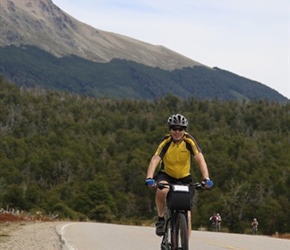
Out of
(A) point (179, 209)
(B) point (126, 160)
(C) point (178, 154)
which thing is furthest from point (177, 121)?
(B) point (126, 160)

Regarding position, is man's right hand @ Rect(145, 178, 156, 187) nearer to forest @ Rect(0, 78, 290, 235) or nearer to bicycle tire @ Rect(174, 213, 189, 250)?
bicycle tire @ Rect(174, 213, 189, 250)

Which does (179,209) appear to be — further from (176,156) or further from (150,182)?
(176,156)

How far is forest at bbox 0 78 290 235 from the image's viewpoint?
304ft

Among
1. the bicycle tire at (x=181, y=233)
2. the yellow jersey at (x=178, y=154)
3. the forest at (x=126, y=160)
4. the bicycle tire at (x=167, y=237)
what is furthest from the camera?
the forest at (x=126, y=160)

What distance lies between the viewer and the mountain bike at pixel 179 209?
8892mm

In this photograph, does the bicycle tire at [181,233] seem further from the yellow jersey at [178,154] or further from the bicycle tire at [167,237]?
the yellow jersey at [178,154]

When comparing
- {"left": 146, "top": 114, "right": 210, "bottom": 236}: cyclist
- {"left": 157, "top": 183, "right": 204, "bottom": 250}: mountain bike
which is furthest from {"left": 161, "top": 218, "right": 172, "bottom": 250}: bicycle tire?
{"left": 146, "top": 114, "right": 210, "bottom": 236}: cyclist

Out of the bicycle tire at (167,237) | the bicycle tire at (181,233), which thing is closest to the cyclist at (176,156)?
the bicycle tire at (167,237)

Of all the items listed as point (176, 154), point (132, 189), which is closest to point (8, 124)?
point (132, 189)

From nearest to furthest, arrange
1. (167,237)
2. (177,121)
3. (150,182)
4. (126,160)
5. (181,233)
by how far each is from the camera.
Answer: (181,233)
(150,182)
(177,121)
(167,237)
(126,160)

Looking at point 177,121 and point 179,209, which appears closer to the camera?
point 179,209

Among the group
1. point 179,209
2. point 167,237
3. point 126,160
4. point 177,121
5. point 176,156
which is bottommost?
point 126,160

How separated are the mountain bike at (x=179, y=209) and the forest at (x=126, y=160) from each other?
6417cm

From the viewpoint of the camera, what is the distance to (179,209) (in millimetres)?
8969
